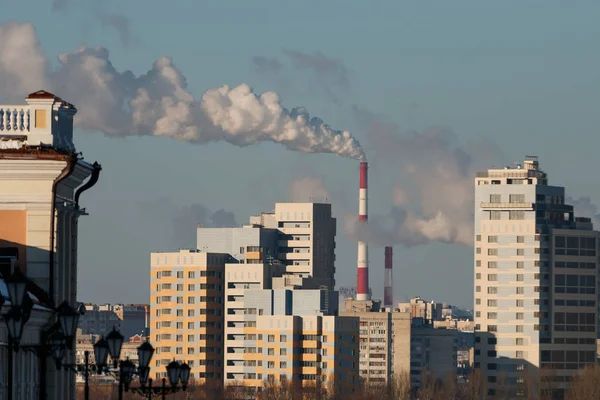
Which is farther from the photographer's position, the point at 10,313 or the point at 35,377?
the point at 35,377

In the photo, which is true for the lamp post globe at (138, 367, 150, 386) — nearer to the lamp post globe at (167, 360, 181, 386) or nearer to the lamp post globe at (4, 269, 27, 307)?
the lamp post globe at (167, 360, 181, 386)

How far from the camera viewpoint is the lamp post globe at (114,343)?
39188 millimetres

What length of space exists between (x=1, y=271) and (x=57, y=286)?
1.53m

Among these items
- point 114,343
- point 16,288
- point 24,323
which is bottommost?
point 114,343

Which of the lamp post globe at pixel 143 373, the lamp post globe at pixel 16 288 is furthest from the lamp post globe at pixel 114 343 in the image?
the lamp post globe at pixel 16 288

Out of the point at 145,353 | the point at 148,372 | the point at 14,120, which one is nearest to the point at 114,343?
the point at 145,353

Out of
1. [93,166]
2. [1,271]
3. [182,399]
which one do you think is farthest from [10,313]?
[182,399]

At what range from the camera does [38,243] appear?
42.3 m

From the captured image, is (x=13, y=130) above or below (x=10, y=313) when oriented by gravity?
above

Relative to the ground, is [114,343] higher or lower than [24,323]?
lower

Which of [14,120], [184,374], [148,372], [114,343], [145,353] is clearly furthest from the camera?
[184,374]

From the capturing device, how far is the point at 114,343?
3941 cm

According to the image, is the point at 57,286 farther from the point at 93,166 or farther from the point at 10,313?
the point at 10,313

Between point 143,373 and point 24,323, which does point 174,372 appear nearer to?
point 143,373
